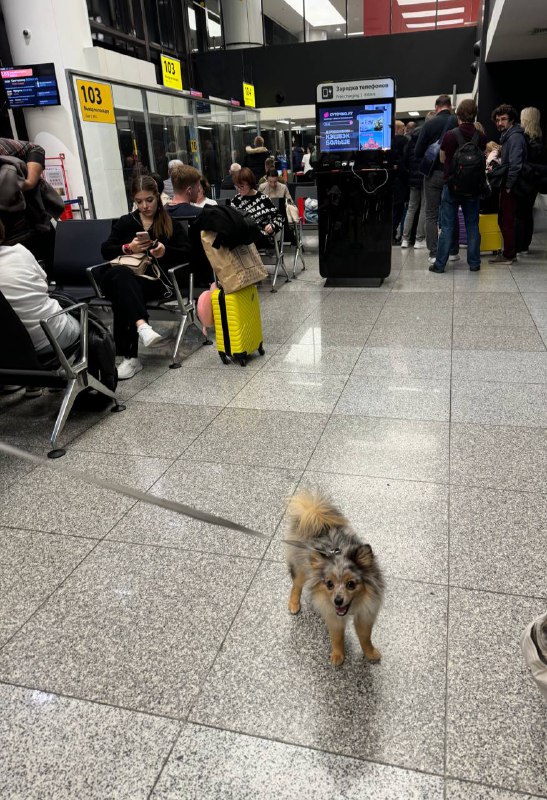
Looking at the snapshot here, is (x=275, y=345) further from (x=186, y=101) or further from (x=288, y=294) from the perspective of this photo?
(x=186, y=101)

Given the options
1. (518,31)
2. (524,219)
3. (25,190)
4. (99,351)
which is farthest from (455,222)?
(99,351)

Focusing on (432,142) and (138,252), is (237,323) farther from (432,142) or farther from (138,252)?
(432,142)

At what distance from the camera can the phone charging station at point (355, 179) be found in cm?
591

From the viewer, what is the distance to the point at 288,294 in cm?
640

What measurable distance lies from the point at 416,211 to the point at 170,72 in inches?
200

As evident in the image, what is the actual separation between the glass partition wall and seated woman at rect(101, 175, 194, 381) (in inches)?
141

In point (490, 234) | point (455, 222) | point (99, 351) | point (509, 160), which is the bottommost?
point (490, 234)

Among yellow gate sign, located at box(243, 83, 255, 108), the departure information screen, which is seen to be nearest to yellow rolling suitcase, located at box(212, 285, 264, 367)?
the departure information screen

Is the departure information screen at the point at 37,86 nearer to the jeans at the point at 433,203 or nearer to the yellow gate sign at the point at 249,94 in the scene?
the jeans at the point at 433,203

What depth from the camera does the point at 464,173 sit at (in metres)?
6.21

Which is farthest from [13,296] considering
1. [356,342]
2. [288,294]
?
[288,294]

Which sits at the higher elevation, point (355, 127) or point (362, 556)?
point (355, 127)

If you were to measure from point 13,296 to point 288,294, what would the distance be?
3.83 metres

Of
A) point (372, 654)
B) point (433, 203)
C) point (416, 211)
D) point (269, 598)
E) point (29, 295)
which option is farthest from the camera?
point (416, 211)
